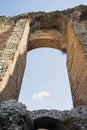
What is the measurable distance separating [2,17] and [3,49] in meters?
5.32

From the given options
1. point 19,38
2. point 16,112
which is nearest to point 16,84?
point 19,38

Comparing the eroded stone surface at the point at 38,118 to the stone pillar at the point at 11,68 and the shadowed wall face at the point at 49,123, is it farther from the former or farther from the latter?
the stone pillar at the point at 11,68

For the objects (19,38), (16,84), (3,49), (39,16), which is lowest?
(16,84)

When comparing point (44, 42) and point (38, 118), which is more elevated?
point (44, 42)

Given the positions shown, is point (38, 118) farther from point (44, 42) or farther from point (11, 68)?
point (44, 42)

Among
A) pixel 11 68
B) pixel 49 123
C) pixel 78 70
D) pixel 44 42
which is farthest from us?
pixel 44 42

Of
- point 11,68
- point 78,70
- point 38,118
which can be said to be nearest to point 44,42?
point 78,70

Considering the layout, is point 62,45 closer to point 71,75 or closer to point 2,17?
point 71,75

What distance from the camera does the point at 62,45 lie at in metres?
12.5

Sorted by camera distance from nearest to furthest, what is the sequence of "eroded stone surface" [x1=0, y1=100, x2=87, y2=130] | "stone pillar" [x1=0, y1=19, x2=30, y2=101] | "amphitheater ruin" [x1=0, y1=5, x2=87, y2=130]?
1. "eroded stone surface" [x1=0, y1=100, x2=87, y2=130]
2. "stone pillar" [x1=0, y1=19, x2=30, y2=101]
3. "amphitheater ruin" [x1=0, y1=5, x2=87, y2=130]

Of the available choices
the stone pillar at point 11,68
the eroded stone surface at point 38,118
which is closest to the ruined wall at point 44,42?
the stone pillar at point 11,68

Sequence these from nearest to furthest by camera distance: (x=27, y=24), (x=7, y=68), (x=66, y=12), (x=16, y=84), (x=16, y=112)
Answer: (x=16, y=112) → (x=7, y=68) → (x=16, y=84) → (x=27, y=24) → (x=66, y=12)

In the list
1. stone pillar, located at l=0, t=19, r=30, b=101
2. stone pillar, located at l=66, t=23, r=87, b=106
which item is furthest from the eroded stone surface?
stone pillar, located at l=66, t=23, r=87, b=106

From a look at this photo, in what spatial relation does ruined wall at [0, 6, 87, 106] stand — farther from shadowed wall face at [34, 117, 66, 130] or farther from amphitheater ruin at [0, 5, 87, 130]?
shadowed wall face at [34, 117, 66, 130]
